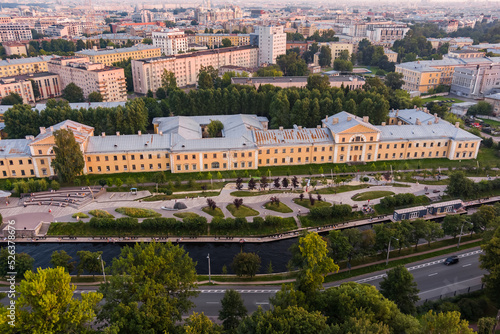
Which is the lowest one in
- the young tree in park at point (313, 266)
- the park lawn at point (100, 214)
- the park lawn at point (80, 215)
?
the park lawn at point (80, 215)

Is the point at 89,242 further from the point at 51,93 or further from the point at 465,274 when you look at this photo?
the point at 51,93

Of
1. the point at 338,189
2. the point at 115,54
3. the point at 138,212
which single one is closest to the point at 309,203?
the point at 338,189

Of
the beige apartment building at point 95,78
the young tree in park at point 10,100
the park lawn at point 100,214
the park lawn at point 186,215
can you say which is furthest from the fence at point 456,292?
the young tree in park at point 10,100

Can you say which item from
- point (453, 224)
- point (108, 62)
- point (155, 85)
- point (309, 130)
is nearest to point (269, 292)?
point (453, 224)

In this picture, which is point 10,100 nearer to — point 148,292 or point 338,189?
point 338,189

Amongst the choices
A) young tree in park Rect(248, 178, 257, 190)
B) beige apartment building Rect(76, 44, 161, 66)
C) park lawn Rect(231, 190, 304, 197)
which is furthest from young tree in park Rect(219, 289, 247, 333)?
beige apartment building Rect(76, 44, 161, 66)

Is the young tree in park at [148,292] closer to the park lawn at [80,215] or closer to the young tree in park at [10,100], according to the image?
the park lawn at [80,215]
